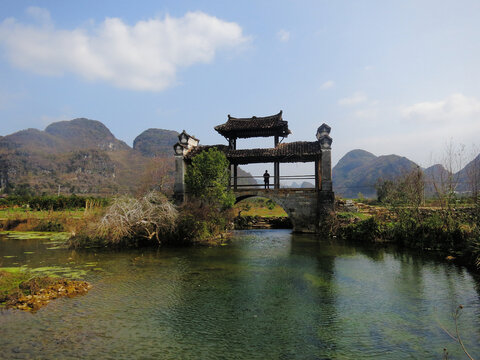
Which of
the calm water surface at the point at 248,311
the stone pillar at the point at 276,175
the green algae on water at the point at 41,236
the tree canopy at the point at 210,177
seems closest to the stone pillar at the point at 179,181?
the tree canopy at the point at 210,177

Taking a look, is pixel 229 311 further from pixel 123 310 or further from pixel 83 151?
pixel 83 151

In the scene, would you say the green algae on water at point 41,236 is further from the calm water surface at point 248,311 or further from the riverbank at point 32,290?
the riverbank at point 32,290

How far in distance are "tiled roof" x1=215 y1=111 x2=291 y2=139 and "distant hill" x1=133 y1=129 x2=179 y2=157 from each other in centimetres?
8702

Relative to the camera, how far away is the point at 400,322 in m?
6.92

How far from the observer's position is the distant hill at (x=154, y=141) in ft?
370

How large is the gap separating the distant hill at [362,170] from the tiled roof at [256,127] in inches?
2522

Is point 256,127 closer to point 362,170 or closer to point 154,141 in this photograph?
point 154,141

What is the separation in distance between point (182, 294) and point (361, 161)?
165 meters

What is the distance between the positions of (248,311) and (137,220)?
10.5 meters

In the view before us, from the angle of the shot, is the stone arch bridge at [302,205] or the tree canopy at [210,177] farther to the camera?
the stone arch bridge at [302,205]

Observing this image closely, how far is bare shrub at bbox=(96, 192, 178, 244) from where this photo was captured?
51.0 ft

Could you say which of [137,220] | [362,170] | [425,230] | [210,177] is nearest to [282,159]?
[210,177]

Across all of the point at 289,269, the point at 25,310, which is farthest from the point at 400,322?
the point at 25,310

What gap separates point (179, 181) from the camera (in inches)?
896
